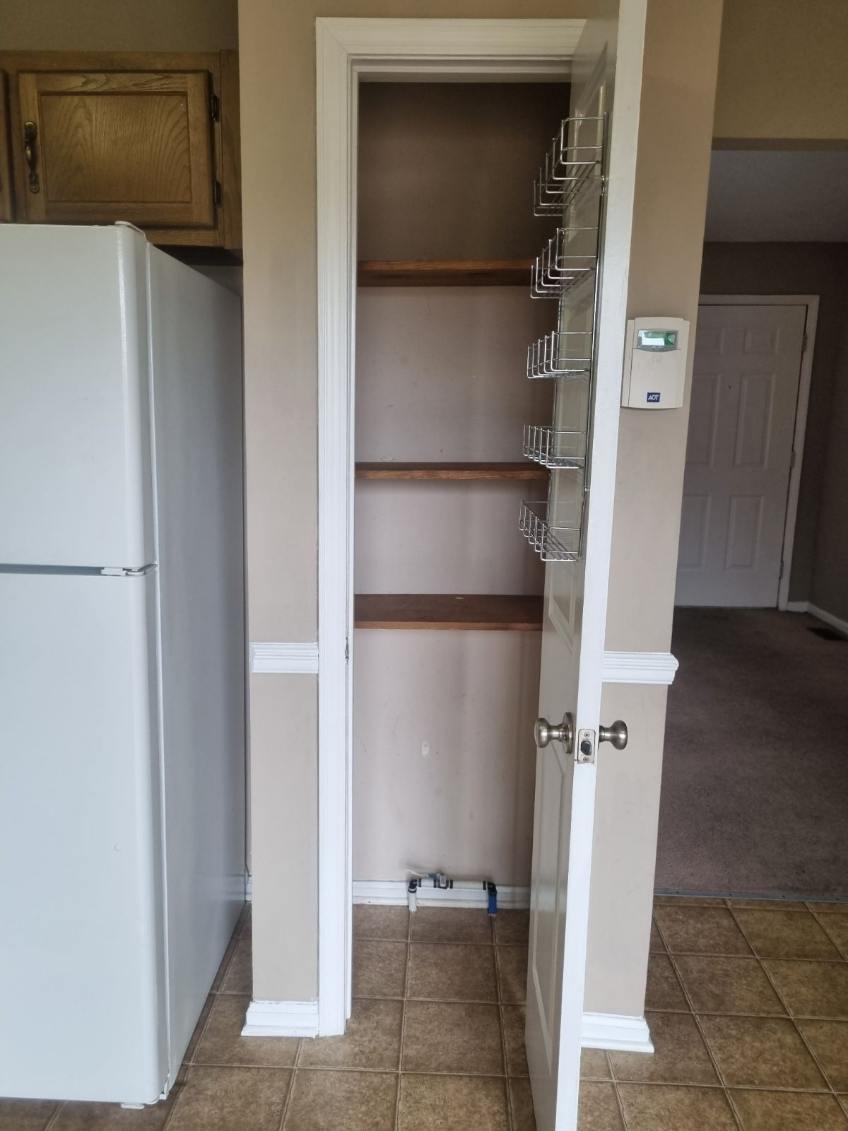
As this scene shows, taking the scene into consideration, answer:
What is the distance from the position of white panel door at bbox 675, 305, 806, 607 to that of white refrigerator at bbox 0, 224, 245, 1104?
15.0ft

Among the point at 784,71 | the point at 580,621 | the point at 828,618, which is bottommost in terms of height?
the point at 828,618

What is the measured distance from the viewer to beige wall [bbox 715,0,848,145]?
1728 millimetres

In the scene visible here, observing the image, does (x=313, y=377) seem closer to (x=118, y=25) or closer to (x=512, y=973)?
(x=118, y=25)

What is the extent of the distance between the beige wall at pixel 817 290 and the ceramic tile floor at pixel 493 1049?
395cm

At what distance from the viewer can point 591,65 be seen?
1.33 meters

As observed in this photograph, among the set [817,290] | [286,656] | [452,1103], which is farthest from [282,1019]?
[817,290]

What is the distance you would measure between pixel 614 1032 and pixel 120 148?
96.6 inches

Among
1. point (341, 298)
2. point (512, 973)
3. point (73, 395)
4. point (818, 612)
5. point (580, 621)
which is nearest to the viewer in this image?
point (580, 621)

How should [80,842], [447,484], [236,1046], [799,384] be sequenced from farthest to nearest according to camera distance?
[799,384]
[447,484]
[236,1046]
[80,842]

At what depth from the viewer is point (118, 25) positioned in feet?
6.53

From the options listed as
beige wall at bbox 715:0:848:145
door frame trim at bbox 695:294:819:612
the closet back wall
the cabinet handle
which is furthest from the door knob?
door frame trim at bbox 695:294:819:612

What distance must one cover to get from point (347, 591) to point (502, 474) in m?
0.54

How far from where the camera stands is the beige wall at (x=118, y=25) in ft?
6.48

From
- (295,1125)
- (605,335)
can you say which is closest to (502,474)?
(605,335)
